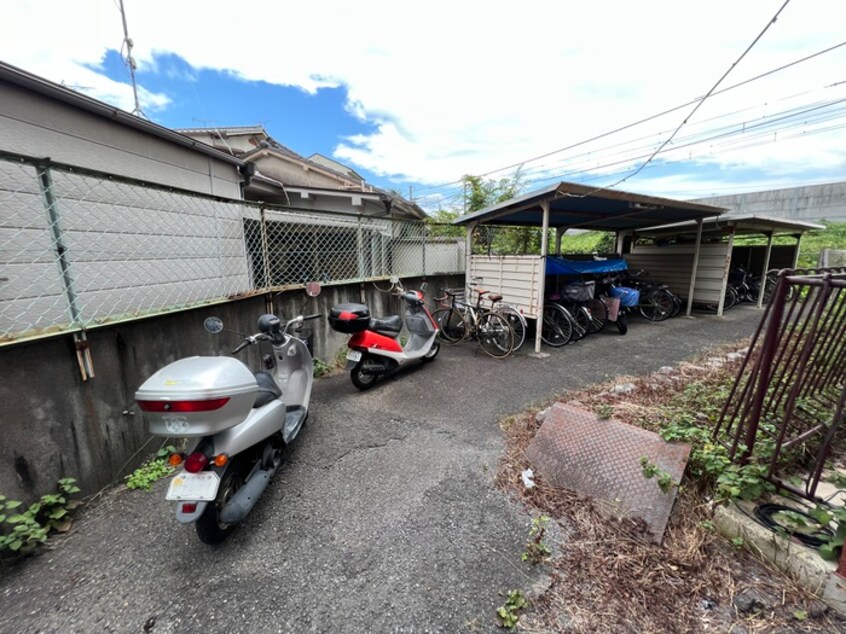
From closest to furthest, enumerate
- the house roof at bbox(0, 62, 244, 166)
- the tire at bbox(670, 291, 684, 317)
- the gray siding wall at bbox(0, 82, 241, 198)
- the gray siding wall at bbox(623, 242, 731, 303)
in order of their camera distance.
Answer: the house roof at bbox(0, 62, 244, 166), the gray siding wall at bbox(0, 82, 241, 198), the tire at bbox(670, 291, 684, 317), the gray siding wall at bbox(623, 242, 731, 303)

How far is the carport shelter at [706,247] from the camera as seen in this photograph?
7.08 meters

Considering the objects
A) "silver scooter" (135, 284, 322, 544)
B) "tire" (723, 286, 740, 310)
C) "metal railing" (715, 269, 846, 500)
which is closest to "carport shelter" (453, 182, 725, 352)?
"tire" (723, 286, 740, 310)

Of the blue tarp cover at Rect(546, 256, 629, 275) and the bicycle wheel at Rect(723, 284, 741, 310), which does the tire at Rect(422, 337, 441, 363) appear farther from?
the bicycle wheel at Rect(723, 284, 741, 310)

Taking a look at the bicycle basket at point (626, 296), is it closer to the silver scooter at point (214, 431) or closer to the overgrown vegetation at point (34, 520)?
the silver scooter at point (214, 431)

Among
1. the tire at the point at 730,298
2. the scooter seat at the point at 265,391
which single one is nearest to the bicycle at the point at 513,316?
the scooter seat at the point at 265,391

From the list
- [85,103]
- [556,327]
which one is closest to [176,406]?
[85,103]

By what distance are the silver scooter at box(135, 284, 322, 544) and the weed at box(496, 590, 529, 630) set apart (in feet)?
4.26

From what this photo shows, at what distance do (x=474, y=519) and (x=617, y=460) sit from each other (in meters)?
0.94

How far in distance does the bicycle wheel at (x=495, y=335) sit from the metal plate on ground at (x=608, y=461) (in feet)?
7.55

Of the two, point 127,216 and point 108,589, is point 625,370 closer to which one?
point 108,589

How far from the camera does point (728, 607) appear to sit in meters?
1.42

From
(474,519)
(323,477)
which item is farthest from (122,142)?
(474,519)

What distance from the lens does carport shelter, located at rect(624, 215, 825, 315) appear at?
23.2 ft

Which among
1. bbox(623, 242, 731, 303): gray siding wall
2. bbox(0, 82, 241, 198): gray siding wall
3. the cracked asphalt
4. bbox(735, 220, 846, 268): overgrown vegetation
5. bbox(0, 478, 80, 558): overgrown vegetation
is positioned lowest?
the cracked asphalt
